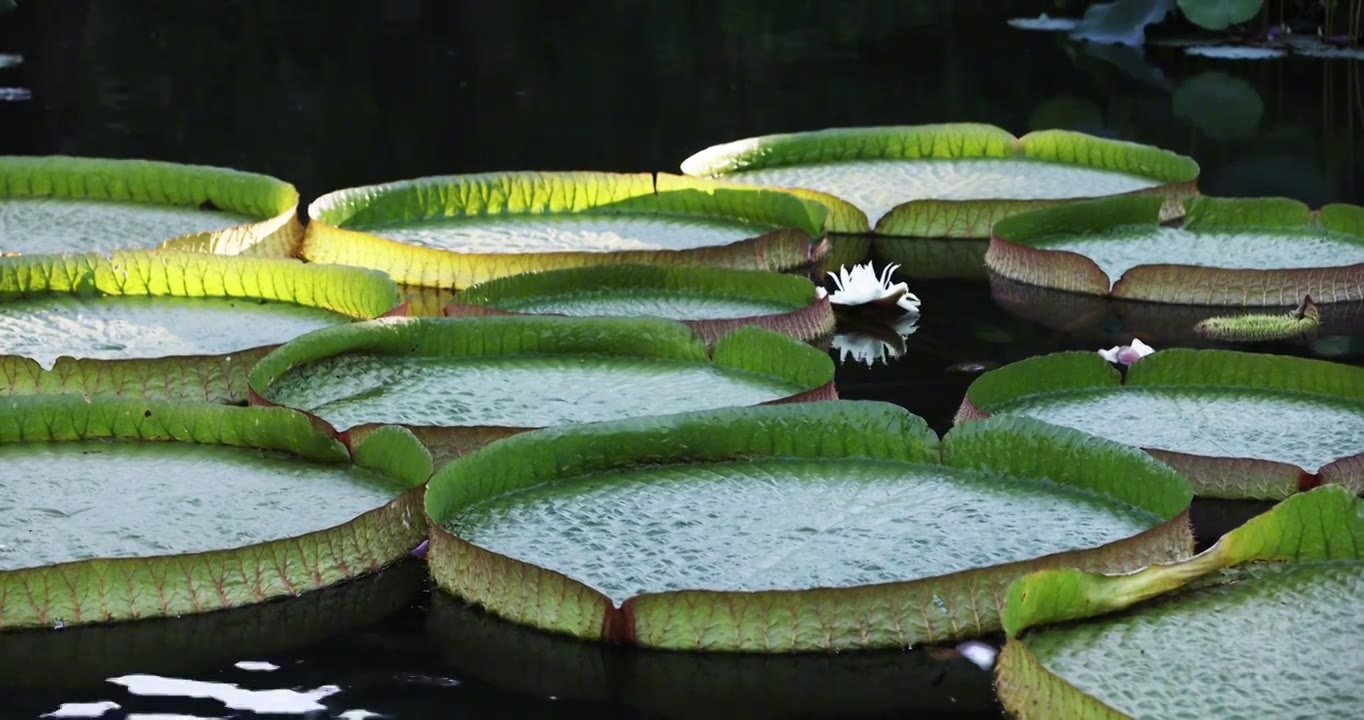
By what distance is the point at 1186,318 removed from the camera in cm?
485

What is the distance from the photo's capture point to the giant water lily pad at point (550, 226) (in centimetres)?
509

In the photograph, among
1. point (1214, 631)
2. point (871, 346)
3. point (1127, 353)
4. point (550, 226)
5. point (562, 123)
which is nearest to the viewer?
point (1214, 631)

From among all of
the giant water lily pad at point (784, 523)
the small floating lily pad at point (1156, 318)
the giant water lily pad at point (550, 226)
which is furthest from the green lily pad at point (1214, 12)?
the giant water lily pad at point (784, 523)

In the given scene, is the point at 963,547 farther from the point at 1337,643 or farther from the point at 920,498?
the point at 1337,643

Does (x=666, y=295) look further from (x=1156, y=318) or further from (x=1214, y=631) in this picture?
(x=1214, y=631)

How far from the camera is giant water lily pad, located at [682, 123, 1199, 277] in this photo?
5.89m

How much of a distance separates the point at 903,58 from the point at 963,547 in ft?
26.1

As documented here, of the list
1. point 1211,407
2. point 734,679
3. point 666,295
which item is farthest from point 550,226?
point 734,679

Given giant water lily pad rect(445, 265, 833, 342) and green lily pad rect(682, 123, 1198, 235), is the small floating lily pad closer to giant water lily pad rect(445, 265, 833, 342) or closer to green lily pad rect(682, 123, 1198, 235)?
giant water lily pad rect(445, 265, 833, 342)

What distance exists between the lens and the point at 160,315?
4453mm

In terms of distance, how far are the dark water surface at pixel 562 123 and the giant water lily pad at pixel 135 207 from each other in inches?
38.1

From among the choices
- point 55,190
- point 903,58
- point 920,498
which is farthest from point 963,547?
point 903,58

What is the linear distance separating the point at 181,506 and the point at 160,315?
1.41 m

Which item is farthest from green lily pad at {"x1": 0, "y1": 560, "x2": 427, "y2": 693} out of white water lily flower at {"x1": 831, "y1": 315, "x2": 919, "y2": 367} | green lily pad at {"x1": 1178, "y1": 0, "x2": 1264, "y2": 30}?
green lily pad at {"x1": 1178, "y1": 0, "x2": 1264, "y2": 30}
